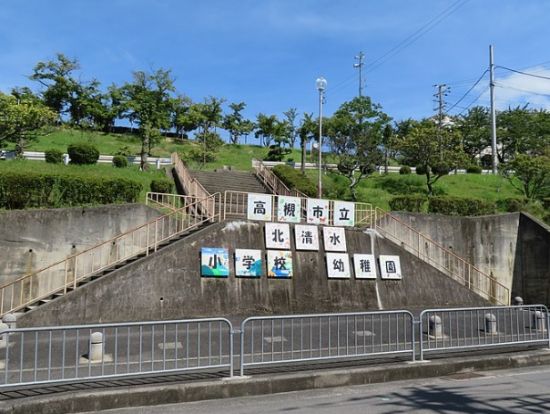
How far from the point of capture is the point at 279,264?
1485 cm

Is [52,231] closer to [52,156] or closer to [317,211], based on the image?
[317,211]

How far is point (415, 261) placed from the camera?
1723cm

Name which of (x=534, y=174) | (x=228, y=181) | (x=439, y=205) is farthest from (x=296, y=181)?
(x=534, y=174)

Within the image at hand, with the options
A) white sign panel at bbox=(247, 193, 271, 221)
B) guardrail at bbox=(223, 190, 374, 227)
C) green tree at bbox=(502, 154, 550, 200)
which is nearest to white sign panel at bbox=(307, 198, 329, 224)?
guardrail at bbox=(223, 190, 374, 227)

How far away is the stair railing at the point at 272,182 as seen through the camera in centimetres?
2220

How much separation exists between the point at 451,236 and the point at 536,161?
39.0ft

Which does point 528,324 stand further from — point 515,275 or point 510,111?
point 510,111

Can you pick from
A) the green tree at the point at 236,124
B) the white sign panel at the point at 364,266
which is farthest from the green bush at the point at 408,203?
the green tree at the point at 236,124

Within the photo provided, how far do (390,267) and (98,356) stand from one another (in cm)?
1163

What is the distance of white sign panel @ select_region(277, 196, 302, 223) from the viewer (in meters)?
15.5

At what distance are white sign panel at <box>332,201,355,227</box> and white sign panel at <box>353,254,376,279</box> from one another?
134 cm

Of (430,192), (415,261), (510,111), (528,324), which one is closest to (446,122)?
(510,111)

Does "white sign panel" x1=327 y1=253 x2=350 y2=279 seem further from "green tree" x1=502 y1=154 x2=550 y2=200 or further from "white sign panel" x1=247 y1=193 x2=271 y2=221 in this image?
"green tree" x1=502 y1=154 x2=550 y2=200

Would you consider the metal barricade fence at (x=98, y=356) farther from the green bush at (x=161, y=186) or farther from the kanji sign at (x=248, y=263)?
the green bush at (x=161, y=186)
